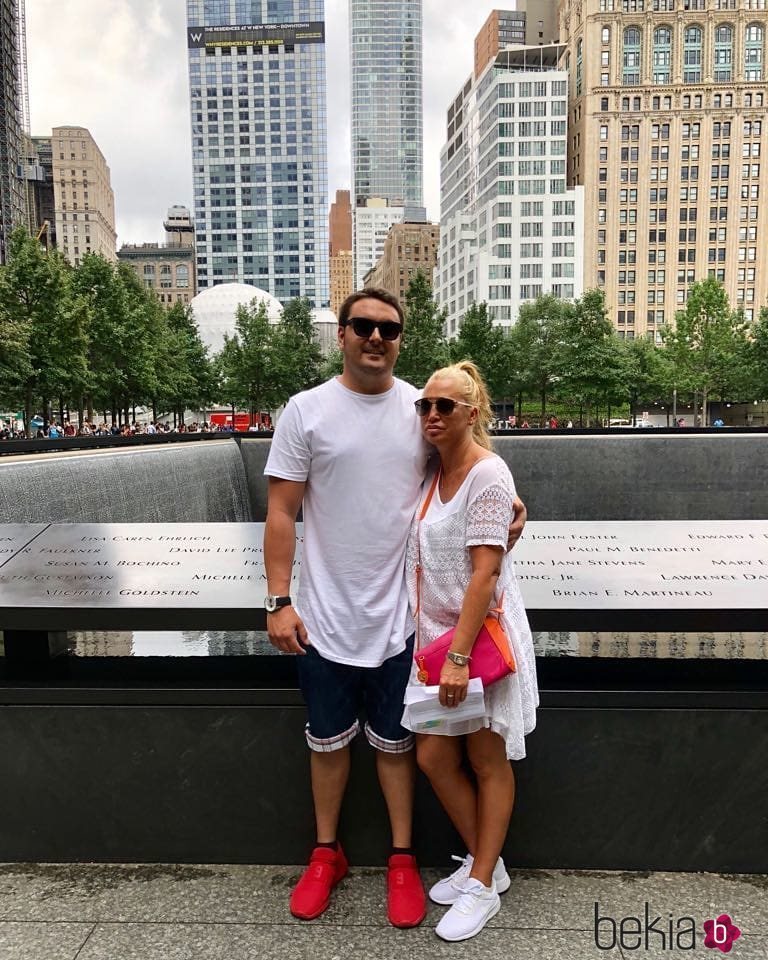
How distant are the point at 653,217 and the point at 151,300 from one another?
74.7 metres

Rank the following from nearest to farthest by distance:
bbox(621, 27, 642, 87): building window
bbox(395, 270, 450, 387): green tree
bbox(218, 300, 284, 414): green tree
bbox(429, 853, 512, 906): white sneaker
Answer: bbox(429, 853, 512, 906): white sneaker, bbox(395, 270, 450, 387): green tree, bbox(218, 300, 284, 414): green tree, bbox(621, 27, 642, 87): building window

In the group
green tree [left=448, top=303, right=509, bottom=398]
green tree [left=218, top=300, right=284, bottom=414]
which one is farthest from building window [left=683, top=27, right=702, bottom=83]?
green tree [left=218, top=300, right=284, bottom=414]

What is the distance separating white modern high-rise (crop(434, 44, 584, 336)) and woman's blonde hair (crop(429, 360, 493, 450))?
87.4 meters

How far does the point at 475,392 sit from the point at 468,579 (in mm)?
593

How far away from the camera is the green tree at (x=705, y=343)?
44.0 m

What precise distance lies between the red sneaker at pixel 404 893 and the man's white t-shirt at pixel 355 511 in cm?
78

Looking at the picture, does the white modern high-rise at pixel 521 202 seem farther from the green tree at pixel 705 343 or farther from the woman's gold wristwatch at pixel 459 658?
the woman's gold wristwatch at pixel 459 658

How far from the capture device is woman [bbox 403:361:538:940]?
227 centimetres

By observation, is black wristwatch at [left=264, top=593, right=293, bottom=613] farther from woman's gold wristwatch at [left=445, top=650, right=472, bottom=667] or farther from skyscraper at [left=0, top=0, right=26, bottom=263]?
skyscraper at [left=0, top=0, right=26, bottom=263]

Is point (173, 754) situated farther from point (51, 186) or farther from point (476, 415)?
point (51, 186)

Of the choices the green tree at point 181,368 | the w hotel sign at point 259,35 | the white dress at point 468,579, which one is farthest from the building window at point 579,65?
the white dress at point 468,579

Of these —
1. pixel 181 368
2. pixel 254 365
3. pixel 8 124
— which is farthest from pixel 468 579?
pixel 8 124

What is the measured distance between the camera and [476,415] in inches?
96.8

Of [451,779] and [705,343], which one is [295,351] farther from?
[451,779]
